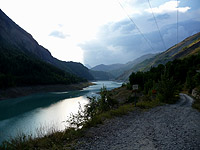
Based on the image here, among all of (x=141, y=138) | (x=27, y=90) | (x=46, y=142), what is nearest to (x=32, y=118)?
(x=46, y=142)

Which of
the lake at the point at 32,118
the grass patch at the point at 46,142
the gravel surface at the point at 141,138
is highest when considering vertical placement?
the grass patch at the point at 46,142

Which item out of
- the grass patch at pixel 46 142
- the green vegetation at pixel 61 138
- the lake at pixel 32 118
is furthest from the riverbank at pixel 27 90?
the grass patch at pixel 46 142

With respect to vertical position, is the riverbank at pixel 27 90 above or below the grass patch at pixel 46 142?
below

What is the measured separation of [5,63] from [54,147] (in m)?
105

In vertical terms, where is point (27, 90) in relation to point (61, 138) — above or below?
below

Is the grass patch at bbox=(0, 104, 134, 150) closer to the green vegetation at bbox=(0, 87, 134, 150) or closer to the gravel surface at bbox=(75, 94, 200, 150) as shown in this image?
the green vegetation at bbox=(0, 87, 134, 150)

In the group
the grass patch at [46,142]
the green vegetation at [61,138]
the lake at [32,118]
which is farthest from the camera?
the lake at [32,118]

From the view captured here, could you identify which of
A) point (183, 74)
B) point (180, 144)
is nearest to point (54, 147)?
point (180, 144)

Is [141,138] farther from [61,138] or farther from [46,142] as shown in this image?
[46,142]

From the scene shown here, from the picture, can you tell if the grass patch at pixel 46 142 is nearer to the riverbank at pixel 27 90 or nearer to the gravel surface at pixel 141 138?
the gravel surface at pixel 141 138

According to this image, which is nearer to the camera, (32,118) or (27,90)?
(32,118)

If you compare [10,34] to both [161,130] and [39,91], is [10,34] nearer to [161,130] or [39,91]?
[39,91]

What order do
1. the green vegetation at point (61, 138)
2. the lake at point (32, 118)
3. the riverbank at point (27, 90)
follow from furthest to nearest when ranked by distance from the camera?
the riverbank at point (27, 90) → the lake at point (32, 118) → the green vegetation at point (61, 138)

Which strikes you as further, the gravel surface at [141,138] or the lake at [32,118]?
the lake at [32,118]
